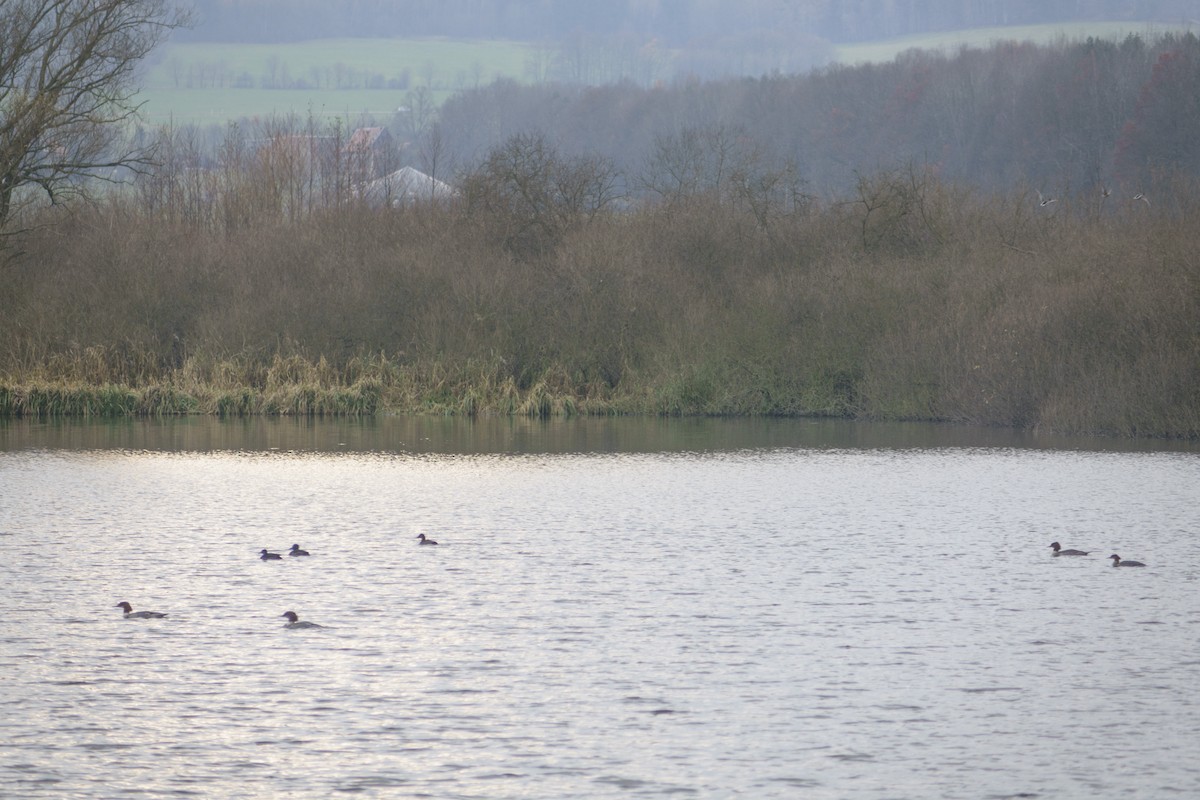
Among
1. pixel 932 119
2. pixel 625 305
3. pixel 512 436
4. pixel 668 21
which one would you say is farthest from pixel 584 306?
pixel 668 21

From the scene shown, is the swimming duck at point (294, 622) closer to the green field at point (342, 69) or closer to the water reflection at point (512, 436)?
the water reflection at point (512, 436)

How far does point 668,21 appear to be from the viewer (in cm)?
19562

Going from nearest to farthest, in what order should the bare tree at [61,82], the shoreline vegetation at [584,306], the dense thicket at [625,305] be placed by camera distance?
the dense thicket at [625,305] < the shoreline vegetation at [584,306] < the bare tree at [61,82]

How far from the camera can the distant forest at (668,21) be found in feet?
553

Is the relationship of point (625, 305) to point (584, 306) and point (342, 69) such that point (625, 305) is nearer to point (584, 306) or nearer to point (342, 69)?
point (584, 306)

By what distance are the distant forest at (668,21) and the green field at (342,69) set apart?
343 centimetres

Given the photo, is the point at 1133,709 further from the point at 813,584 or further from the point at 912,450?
the point at 912,450

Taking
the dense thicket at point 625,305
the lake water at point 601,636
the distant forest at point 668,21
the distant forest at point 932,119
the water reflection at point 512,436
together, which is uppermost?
Result: the distant forest at point 668,21

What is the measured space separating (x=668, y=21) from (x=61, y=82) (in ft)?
532

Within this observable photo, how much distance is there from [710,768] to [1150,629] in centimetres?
500

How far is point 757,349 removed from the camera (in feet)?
114

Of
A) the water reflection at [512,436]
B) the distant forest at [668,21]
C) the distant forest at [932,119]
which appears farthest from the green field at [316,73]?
the water reflection at [512,436]

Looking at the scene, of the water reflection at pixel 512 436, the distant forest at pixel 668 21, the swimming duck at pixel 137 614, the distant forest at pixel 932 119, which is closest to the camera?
the swimming duck at pixel 137 614

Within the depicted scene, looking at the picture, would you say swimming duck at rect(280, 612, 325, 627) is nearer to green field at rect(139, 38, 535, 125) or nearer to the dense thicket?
the dense thicket
